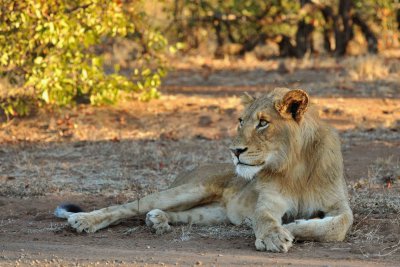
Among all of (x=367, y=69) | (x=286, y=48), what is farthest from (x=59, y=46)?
(x=286, y=48)

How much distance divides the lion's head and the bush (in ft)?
15.4

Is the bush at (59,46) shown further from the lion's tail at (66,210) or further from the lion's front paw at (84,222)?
the lion's front paw at (84,222)

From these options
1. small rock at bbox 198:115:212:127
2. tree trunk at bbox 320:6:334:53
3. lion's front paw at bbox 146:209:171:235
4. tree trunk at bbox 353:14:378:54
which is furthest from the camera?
tree trunk at bbox 353:14:378:54

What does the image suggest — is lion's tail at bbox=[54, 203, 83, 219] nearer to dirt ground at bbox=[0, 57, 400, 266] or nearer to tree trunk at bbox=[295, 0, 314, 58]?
dirt ground at bbox=[0, 57, 400, 266]

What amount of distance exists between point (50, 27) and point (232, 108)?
3.27 metres

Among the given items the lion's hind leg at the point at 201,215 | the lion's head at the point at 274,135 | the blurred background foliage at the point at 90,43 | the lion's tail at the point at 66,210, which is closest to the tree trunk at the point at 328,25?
the blurred background foliage at the point at 90,43

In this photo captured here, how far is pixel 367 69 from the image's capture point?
1428cm

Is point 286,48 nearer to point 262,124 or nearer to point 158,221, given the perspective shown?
point 158,221

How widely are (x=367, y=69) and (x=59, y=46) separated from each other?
6.31m

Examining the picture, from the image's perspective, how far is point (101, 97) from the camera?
10859mm

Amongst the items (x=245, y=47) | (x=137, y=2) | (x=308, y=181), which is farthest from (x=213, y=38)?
(x=308, y=181)

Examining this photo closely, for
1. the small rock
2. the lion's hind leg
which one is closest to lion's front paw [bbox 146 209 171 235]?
the lion's hind leg

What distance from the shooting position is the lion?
5.16 metres

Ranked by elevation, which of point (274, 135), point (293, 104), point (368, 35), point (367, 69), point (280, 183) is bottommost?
point (367, 69)
